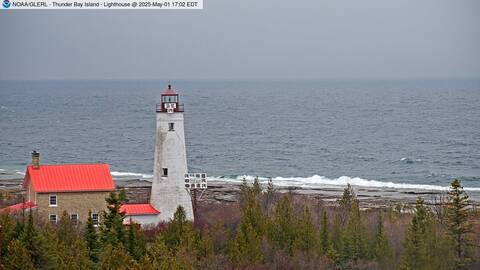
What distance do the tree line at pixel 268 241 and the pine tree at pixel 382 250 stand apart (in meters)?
0.05

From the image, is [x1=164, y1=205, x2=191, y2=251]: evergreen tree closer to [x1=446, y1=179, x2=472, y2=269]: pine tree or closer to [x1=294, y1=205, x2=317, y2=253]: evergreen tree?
[x1=294, y1=205, x2=317, y2=253]: evergreen tree

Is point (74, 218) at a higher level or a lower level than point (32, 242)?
higher

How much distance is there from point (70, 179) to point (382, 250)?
16198 millimetres

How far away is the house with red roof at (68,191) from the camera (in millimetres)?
51500

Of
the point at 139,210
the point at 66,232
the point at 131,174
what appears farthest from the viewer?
the point at 131,174

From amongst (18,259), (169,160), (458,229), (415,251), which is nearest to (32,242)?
(18,259)

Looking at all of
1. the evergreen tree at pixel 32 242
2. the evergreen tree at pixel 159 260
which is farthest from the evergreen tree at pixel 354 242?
the evergreen tree at pixel 32 242

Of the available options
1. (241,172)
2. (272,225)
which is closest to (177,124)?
(272,225)

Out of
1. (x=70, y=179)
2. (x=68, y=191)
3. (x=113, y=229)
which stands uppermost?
(x=70, y=179)

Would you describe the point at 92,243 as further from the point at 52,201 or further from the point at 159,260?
the point at 52,201

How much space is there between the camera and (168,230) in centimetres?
4906

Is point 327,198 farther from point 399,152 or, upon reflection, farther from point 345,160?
point 399,152

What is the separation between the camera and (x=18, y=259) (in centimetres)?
3712

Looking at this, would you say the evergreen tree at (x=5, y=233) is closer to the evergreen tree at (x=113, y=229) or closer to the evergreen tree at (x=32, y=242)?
the evergreen tree at (x=32, y=242)
